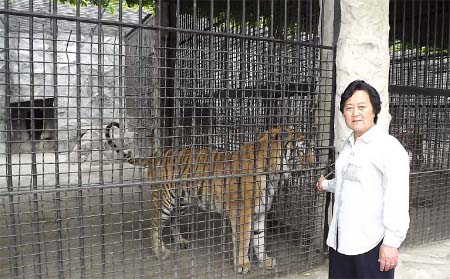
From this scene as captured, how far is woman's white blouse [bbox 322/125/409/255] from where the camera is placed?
2.03 metres

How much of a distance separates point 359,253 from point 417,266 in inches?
82.5

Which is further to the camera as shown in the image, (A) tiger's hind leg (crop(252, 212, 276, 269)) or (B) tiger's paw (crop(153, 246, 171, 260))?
(B) tiger's paw (crop(153, 246, 171, 260))

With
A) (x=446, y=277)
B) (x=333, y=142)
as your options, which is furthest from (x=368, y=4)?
(x=446, y=277)

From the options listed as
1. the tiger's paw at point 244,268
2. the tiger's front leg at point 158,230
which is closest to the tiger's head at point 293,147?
the tiger's paw at point 244,268

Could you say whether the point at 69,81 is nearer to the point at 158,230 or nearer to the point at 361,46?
the point at 158,230

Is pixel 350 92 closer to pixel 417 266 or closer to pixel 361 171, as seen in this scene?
pixel 361 171

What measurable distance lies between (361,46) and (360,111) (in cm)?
162

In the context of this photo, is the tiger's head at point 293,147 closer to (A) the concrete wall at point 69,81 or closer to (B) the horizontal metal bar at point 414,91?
(B) the horizontal metal bar at point 414,91

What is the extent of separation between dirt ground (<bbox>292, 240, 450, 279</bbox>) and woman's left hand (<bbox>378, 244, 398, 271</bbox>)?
5.61 feet

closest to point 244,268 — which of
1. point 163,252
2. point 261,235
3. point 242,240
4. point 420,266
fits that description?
point 242,240

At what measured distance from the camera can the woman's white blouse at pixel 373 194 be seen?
2.03 metres

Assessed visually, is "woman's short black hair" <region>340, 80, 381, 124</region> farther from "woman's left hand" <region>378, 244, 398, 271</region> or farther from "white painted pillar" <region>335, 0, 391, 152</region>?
"white painted pillar" <region>335, 0, 391, 152</region>

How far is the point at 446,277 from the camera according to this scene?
3693 millimetres

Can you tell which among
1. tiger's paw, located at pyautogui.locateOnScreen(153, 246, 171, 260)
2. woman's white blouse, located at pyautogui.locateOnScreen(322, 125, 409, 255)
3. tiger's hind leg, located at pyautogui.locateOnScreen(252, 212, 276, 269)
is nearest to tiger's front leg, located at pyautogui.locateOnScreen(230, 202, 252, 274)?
tiger's hind leg, located at pyautogui.locateOnScreen(252, 212, 276, 269)
